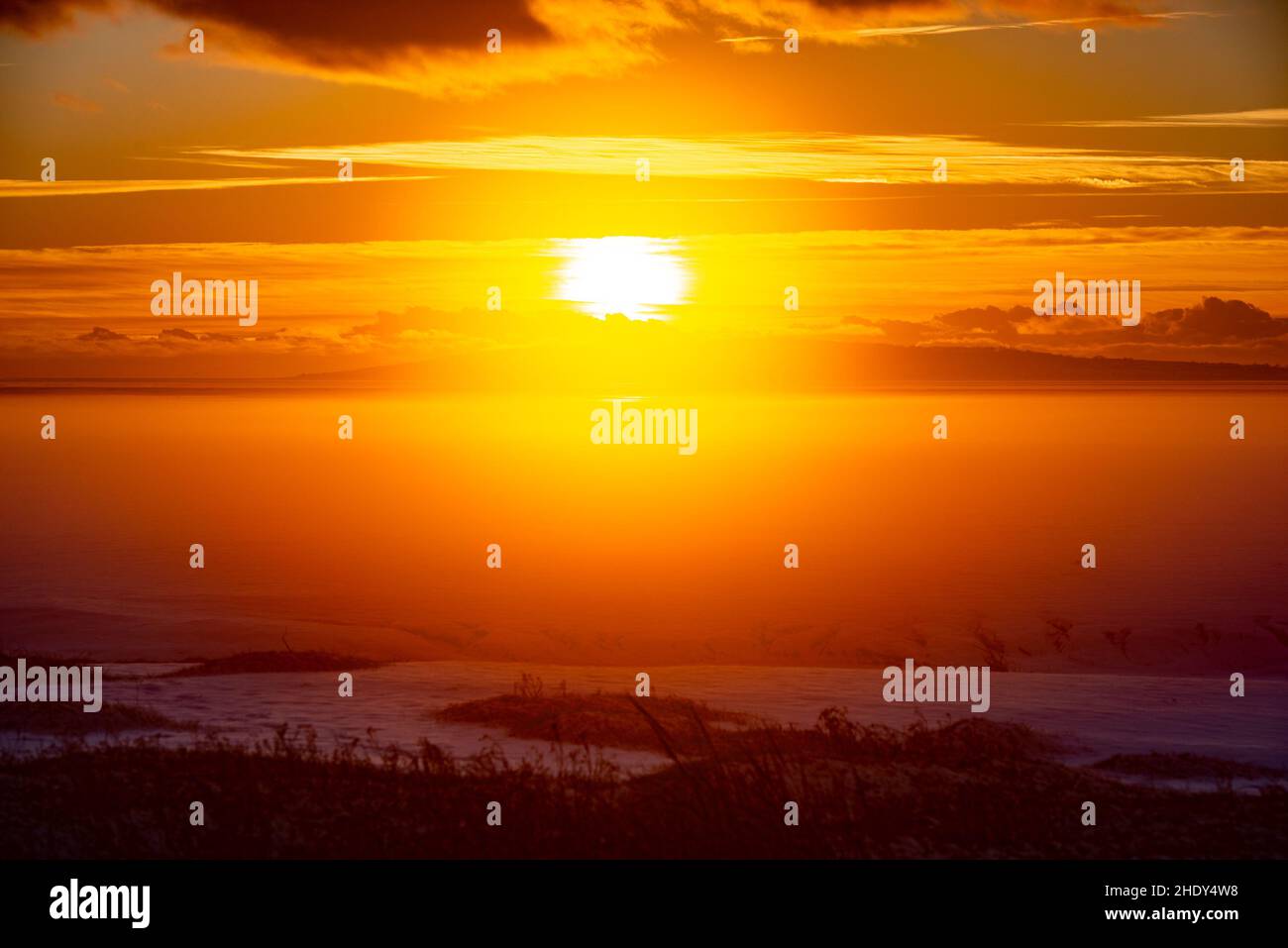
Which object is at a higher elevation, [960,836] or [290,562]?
[290,562]

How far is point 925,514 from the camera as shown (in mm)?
50781

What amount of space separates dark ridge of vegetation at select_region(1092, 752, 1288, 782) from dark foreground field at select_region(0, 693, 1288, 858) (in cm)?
43

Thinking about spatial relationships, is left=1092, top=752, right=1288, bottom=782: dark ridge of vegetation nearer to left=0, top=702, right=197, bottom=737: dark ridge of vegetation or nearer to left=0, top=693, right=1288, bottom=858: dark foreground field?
left=0, top=693, right=1288, bottom=858: dark foreground field

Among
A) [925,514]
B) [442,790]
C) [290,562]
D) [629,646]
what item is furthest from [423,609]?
[925,514]

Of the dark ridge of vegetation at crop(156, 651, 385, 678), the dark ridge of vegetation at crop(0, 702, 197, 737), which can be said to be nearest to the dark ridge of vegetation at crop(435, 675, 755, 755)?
the dark ridge of vegetation at crop(0, 702, 197, 737)

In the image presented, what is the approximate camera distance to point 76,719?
14.1 metres

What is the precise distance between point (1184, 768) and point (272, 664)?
10.7 m

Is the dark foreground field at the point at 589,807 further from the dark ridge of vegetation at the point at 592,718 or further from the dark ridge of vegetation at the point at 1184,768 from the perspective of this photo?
the dark ridge of vegetation at the point at 592,718

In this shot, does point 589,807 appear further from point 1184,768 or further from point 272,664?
point 272,664

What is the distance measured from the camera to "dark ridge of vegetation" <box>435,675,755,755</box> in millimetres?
13953

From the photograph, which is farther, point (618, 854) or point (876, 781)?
point (876, 781)

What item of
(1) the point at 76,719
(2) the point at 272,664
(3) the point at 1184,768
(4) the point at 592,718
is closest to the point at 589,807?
(4) the point at 592,718

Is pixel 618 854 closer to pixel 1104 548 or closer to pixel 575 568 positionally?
pixel 575 568

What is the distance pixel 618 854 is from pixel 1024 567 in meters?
28.9
